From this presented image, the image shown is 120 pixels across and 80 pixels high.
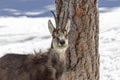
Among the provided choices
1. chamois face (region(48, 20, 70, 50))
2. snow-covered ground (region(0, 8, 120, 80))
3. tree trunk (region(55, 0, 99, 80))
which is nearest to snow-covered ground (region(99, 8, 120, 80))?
snow-covered ground (region(0, 8, 120, 80))

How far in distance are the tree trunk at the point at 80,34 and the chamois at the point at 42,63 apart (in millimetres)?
604

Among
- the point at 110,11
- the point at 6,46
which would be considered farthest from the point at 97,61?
the point at 110,11

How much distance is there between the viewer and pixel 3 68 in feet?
21.0

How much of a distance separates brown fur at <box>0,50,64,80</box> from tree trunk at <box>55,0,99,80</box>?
60 cm

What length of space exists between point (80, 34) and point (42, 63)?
2.78 feet

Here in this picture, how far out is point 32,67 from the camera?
20.4ft

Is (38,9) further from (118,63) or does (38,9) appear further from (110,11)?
(118,63)

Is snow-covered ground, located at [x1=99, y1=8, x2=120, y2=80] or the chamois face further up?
the chamois face

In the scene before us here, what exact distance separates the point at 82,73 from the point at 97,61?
11.0 inches

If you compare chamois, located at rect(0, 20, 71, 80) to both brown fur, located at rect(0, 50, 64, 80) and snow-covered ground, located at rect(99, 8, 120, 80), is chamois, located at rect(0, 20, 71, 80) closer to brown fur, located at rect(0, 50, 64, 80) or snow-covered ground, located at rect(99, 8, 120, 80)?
brown fur, located at rect(0, 50, 64, 80)

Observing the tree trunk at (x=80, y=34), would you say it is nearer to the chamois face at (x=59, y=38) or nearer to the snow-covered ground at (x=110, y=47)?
the chamois face at (x=59, y=38)

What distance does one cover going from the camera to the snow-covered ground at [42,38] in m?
11.3

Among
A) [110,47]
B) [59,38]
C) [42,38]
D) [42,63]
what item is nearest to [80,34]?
[42,63]

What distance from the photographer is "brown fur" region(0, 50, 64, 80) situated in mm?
6031
